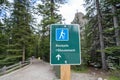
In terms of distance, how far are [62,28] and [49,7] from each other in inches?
845

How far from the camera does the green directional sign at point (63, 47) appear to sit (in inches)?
101

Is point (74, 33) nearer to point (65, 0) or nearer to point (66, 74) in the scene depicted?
point (66, 74)

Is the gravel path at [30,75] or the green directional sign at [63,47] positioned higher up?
the green directional sign at [63,47]

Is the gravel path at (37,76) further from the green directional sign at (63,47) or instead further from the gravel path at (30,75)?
the green directional sign at (63,47)

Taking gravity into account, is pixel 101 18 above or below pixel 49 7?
below

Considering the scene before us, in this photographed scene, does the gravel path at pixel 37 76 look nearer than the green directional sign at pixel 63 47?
No

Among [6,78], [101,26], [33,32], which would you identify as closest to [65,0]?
[33,32]

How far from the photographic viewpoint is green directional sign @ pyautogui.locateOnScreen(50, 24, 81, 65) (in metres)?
2.56

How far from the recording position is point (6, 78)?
1338cm

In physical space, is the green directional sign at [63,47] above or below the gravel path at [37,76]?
above

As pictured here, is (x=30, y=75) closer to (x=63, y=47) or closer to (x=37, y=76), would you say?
(x=37, y=76)

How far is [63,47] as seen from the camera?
255 cm

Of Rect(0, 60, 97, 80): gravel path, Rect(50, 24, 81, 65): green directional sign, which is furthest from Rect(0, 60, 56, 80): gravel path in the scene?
Rect(50, 24, 81, 65): green directional sign

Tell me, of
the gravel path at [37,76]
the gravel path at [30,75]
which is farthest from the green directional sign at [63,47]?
the gravel path at [30,75]
